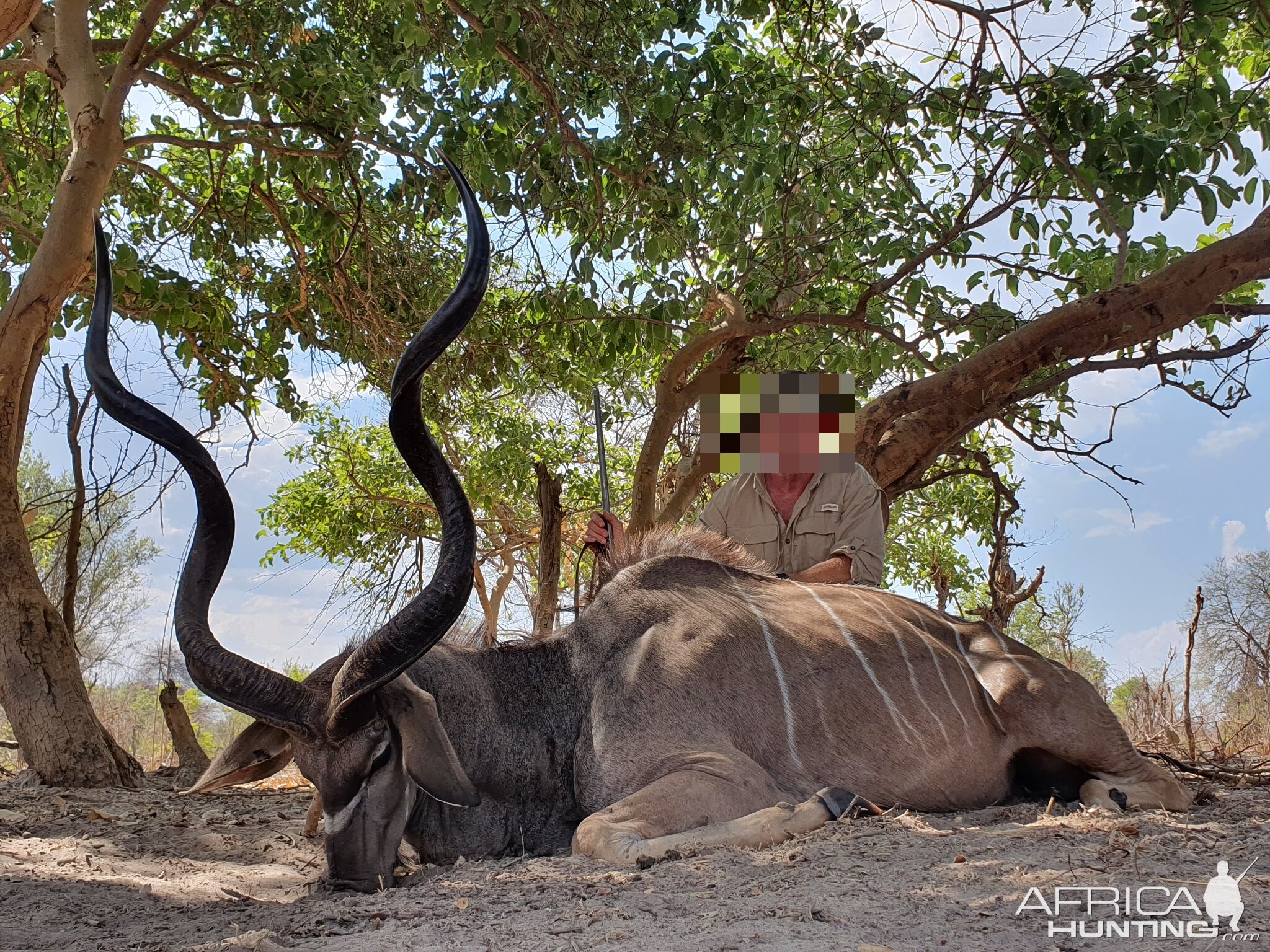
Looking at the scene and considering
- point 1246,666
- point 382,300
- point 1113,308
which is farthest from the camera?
point 1246,666

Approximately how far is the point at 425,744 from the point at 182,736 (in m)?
3.27

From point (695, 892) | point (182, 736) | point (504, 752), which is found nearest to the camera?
point (695, 892)

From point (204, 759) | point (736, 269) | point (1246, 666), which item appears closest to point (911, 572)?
point (1246, 666)

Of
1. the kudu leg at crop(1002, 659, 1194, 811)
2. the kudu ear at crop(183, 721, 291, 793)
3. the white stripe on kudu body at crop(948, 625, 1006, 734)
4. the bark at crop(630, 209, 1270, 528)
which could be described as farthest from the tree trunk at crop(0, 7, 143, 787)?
the kudu leg at crop(1002, 659, 1194, 811)

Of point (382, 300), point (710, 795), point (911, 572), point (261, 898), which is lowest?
point (261, 898)

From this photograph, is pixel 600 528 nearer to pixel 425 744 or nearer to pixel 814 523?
pixel 814 523

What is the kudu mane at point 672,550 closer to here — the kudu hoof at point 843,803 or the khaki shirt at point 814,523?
the khaki shirt at point 814,523

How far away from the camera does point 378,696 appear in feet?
10.7

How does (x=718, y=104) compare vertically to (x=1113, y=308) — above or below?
above

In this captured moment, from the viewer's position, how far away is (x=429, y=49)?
5203 mm

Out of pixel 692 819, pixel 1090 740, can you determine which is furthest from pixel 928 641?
pixel 692 819

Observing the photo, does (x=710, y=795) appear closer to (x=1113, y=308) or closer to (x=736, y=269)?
(x=1113, y=308)

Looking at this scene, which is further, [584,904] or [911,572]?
[911,572]

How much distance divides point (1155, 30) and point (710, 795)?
362 cm
